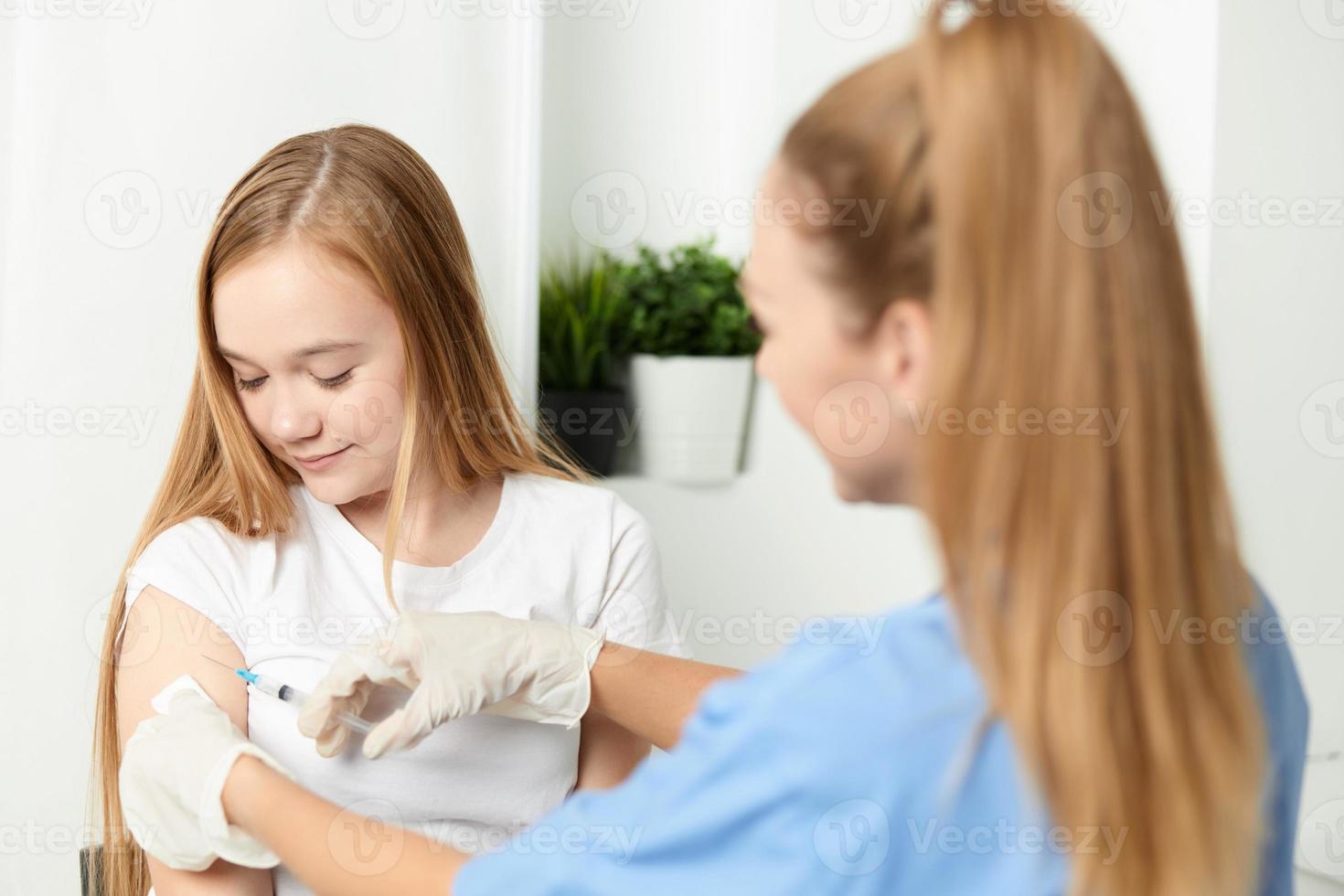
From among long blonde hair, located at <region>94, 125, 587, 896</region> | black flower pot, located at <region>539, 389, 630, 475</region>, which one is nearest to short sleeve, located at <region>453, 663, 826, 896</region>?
long blonde hair, located at <region>94, 125, 587, 896</region>

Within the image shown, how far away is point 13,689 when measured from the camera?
1.42 m

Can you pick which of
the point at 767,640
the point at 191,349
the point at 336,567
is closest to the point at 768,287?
the point at 336,567

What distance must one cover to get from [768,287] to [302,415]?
0.59 metres

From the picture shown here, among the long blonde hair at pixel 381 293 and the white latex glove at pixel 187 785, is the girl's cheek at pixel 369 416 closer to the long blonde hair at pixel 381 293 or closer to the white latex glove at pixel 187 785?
the long blonde hair at pixel 381 293

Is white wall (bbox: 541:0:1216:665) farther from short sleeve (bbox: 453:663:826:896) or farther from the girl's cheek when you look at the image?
short sleeve (bbox: 453:663:826:896)

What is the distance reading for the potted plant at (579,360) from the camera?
2.13 m

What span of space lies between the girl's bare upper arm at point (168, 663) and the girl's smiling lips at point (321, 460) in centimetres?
17

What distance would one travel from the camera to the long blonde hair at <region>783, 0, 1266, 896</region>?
663 millimetres

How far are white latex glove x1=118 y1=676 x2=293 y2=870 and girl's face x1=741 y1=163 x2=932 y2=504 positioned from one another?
535 millimetres

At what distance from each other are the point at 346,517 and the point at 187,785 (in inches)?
15.2

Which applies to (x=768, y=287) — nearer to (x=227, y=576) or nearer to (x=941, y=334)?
(x=941, y=334)

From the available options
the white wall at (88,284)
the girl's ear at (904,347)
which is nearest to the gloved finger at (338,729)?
the white wall at (88,284)

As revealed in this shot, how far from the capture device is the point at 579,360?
7.00 feet

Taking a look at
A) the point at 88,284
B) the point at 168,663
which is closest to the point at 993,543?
the point at 168,663
